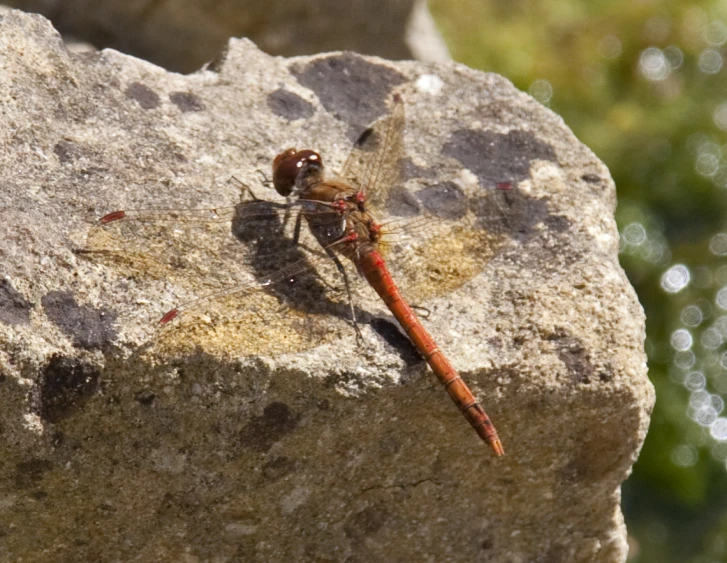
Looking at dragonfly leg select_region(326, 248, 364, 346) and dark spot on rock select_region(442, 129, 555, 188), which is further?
dark spot on rock select_region(442, 129, 555, 188)

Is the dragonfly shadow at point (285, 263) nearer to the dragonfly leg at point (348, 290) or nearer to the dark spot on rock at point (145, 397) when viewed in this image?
the dragonfly leg at point (348, 290)

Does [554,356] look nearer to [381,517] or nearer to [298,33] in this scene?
[381,517]

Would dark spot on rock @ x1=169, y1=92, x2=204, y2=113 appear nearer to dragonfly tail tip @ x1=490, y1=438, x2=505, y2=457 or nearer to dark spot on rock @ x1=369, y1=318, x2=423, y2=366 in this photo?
dark spot on rock @ x1=369, y1=318, x2=423, y2=366

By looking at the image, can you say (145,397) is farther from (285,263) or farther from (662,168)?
(662,168)

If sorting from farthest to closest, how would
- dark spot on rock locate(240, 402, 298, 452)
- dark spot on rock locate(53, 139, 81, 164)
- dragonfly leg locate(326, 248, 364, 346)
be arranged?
dark spot on rock locate(53, 139, 81, 164) < dragonfly leg locate(326, 248, 364, 346) < dark spot on rock locate(240, 402, 298, 452)

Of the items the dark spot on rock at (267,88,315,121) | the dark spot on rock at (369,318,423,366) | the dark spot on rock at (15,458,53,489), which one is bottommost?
the dark spot on rock at (15,458,53,489)

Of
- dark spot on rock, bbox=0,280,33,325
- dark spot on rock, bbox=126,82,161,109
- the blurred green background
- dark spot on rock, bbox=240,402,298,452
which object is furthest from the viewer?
the blurred green background

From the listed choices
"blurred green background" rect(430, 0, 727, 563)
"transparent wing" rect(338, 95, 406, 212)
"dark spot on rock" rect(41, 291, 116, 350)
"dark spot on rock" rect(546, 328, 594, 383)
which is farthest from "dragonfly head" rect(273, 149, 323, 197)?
"blurred green background" rect(430, 0, 727, 563)

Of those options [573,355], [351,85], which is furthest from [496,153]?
[573,355]
